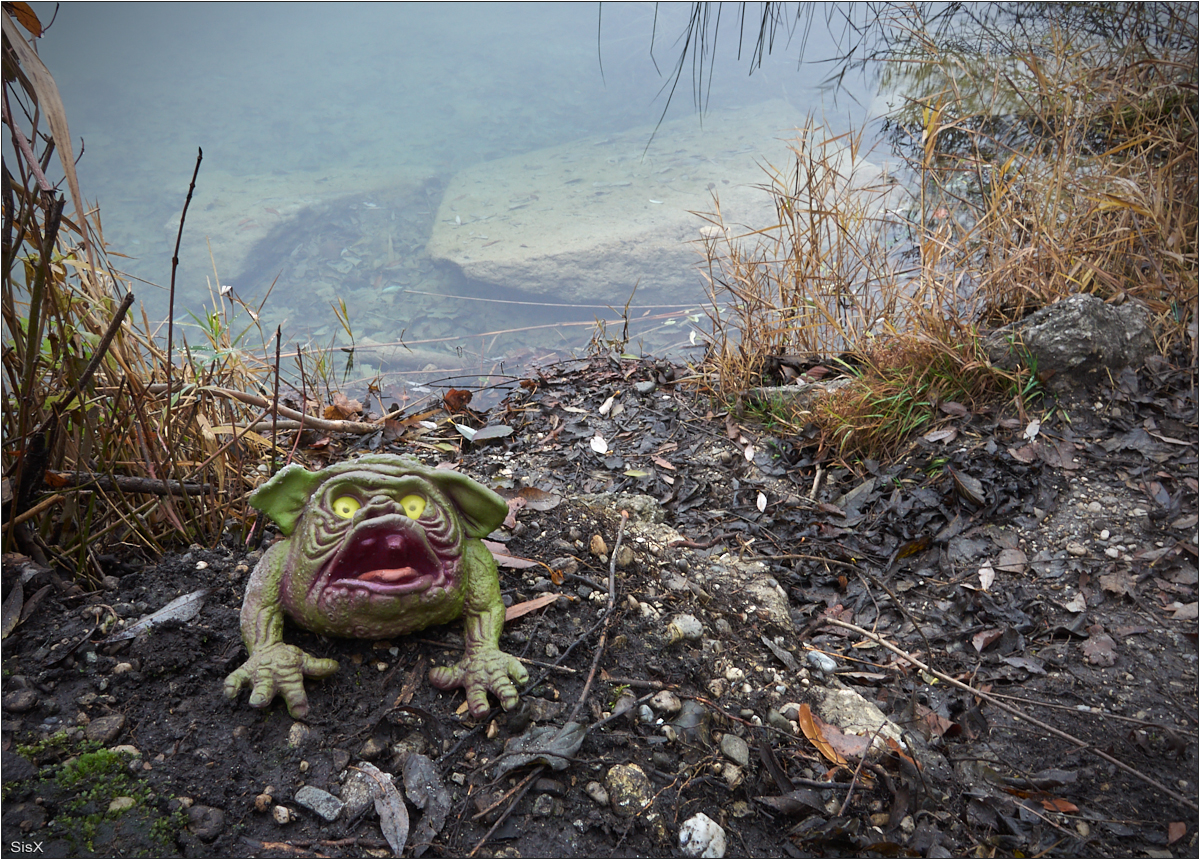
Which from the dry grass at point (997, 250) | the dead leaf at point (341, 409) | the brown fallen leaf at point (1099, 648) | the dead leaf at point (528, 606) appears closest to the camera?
the dead leaf at point (528, 606)

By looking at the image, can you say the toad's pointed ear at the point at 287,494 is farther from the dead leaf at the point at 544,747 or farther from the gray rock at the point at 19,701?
the dead leaf at the point at 544,747

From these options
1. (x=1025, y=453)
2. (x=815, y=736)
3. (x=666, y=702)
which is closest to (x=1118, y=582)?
(x=1025, y=453)

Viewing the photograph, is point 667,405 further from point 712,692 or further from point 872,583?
point 712,692

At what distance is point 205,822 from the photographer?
129 cm

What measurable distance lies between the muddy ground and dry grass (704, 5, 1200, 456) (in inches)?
14.6

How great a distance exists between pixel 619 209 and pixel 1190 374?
5868mm

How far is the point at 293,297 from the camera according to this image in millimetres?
7516

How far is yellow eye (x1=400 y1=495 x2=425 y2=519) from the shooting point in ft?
5.09

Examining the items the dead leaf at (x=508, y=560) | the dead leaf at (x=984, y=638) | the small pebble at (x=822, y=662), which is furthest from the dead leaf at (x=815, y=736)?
the dead leaf at (x=508, y=560)

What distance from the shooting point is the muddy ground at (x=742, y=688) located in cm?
136

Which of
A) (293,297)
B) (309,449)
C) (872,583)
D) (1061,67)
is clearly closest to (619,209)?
(293,297)

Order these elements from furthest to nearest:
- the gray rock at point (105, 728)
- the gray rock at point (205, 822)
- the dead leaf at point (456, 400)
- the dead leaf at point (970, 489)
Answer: the dead leaf at point (456, 400), the dead leaf at point (970, 489), the gray rock at point (105, 728), the gray rock at point (205, 822)

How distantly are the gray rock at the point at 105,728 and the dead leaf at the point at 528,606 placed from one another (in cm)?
80

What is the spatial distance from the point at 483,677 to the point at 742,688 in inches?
25.3
